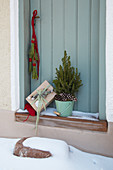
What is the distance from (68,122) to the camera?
4.52 feet

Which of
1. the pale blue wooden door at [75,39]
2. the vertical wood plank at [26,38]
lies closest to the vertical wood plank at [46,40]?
the pale blue wooden door at [75,39]

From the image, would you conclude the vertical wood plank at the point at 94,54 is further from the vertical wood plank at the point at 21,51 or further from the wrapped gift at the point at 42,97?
the vertical wood plank at the point at 21,51

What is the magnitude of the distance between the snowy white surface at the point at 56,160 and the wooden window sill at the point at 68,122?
0.65ft

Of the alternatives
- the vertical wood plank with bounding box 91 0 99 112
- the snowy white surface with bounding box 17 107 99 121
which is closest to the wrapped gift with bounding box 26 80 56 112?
the snowy white surface with bounding box 17 107 99 121

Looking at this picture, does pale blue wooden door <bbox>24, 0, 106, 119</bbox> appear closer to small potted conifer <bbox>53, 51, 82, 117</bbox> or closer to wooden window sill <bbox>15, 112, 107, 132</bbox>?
small potted conifer <bbox>53, 51, 82, 117</bbox>

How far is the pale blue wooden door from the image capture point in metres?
1.51

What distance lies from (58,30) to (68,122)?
3.16ft

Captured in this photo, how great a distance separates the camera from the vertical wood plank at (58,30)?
1600 mm

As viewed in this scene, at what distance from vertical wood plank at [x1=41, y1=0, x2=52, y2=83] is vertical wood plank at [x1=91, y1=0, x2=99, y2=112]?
46 centimetres

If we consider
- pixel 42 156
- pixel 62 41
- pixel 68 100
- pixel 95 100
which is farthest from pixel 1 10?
pixel 42 156

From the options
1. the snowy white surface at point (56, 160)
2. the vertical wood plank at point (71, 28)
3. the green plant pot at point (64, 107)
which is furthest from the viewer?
the vertical wood plank at point (71, 28)

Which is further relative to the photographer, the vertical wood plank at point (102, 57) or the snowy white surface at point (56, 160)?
the vertical wood plank at point (102, 57)

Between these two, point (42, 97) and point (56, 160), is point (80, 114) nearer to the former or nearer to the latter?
point (42, 97)

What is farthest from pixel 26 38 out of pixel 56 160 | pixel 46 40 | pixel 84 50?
pixel 56 160
